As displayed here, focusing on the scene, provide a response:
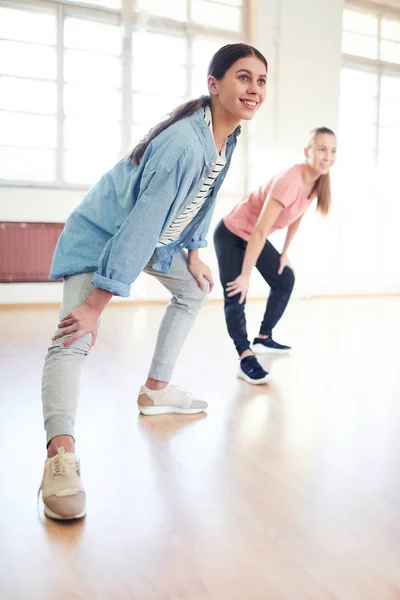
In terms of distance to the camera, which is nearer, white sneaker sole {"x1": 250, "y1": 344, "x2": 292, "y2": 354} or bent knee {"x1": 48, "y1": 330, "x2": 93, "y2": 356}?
bent knee {"x1": 48, "y1": 330, "x2": 93, "y2": 356}

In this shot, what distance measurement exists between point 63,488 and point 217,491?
0.35 m

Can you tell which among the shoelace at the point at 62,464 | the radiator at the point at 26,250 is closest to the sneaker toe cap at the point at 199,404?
the shoelace at the point at 62,464

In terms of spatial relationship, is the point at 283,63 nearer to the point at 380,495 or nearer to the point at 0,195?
the point at 0,195

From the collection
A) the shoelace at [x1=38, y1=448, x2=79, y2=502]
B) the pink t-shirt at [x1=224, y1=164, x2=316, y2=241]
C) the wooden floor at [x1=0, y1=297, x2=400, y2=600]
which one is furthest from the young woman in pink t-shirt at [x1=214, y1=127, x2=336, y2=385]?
the shoelace at [x1=38, y1=448, x2=79, y2=502]

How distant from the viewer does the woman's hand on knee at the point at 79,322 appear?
4.31 feet

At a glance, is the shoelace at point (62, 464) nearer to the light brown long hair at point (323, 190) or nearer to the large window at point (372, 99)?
the light brown long hair at point (323, 190)

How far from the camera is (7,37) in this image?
5.21 metres

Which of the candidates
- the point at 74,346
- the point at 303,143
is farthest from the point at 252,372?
the point at 303,143

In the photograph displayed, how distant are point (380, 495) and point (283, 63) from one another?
5.50 meters

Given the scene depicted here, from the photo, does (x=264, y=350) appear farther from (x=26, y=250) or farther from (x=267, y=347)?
(x=26, y=250)

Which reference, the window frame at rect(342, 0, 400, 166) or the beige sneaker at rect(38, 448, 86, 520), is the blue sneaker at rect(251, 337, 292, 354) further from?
the window frame at rect(342, 0, 400, 166)

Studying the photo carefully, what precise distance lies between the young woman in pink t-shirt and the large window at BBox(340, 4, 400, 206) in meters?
4.21

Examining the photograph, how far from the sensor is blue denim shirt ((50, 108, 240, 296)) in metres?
1.29

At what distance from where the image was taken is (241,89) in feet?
4.74
